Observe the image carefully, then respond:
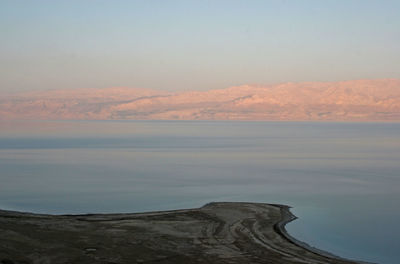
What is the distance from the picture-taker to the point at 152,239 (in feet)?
56.7

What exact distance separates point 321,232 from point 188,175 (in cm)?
1973

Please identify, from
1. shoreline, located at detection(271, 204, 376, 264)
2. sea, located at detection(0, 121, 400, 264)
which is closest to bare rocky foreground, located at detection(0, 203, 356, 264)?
shoreline, located at detection(271, 204, 376, 264)

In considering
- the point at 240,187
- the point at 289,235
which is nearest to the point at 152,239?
Result: the point at 289,235

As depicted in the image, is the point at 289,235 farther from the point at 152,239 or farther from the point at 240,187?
the point at 240,187

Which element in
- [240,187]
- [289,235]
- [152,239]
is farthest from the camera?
[240,187]

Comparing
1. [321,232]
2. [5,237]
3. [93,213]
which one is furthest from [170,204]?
[5,237]

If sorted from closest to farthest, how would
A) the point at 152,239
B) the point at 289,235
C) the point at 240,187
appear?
the point at 152,239
the point at 289,235
the point at 240,187

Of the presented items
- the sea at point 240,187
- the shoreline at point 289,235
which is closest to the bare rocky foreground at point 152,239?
the shoreline at point 289,235

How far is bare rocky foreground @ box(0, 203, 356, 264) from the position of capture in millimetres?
15055

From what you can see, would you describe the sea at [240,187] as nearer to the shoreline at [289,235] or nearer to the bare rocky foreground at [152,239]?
the shoreline at [289,235]

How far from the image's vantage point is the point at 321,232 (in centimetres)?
2077

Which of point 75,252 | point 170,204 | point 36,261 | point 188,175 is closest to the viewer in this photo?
point 36,261

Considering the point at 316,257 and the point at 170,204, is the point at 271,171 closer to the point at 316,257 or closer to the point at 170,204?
the point at 170,204

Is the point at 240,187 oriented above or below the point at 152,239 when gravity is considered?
above
